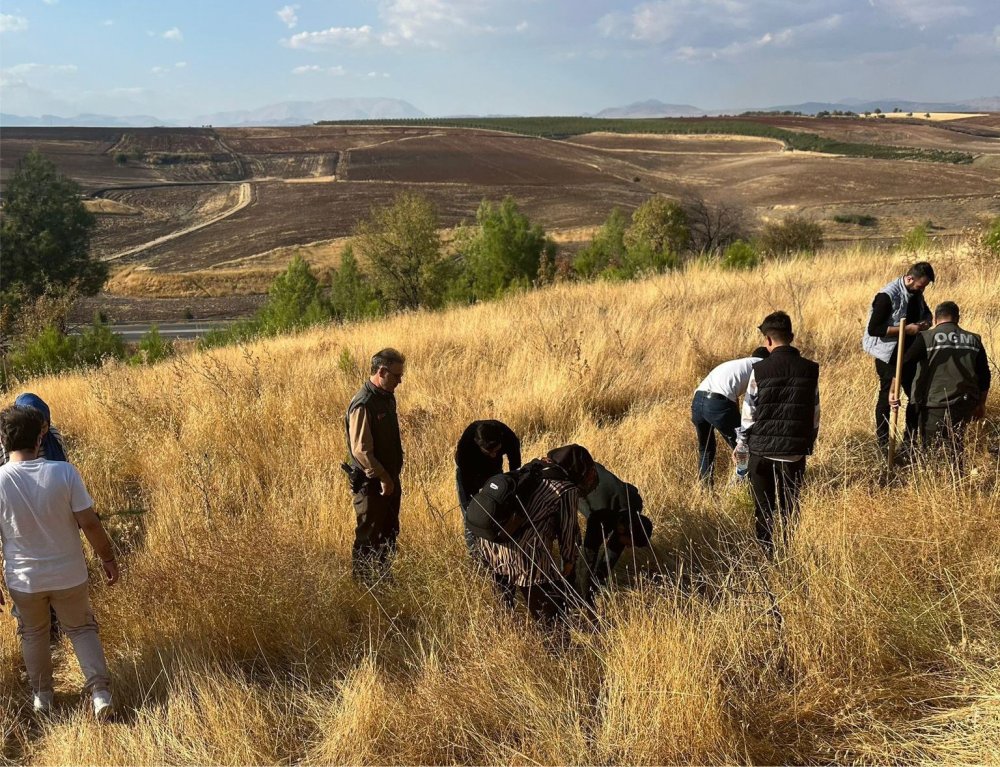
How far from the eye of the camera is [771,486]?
3.81m

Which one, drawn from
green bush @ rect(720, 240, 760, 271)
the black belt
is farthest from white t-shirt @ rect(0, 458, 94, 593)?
green bush @ rect(720, 240, 760, 271)

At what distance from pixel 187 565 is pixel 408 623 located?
3.96ft

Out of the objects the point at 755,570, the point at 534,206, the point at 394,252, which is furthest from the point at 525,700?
the point at 534,206

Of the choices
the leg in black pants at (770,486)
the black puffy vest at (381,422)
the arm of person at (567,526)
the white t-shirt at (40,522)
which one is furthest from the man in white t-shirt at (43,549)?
the leg in black pants at (770,486)

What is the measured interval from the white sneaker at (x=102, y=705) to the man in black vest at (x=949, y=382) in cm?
469

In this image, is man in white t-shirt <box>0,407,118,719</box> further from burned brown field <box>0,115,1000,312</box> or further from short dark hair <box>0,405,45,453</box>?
burned brown field <box>0,115,1000,312</box>

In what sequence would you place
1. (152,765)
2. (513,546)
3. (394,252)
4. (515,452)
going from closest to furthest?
(152,765) → (513,546) → (515,452) → (394,252)

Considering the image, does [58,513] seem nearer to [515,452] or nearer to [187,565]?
[187,565]

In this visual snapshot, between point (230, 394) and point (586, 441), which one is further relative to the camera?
point (230, 394)

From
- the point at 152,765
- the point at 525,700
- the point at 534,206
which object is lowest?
the point at 152,765

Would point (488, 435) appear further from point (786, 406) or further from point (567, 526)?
point (786, 406)

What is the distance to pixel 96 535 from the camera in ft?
9.80

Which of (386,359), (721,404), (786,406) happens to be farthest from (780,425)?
(386,359)

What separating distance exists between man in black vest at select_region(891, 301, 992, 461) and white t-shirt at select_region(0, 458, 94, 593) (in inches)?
187
